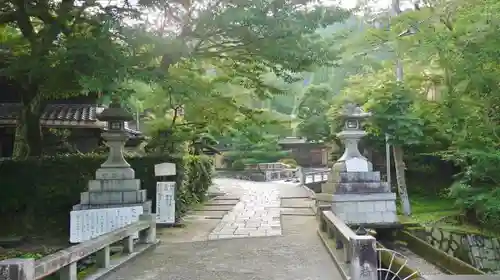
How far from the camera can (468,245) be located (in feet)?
49.8

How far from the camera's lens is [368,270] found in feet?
21.2

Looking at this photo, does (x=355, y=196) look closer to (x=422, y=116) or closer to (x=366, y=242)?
(x=422, y=116)

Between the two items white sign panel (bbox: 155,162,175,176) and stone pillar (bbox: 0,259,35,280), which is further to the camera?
white sign panel (bbox: 155,162,175,176)

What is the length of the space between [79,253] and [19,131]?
904 cm

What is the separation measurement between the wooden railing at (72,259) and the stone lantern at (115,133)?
6.67 feet

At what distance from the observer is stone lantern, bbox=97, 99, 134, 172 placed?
12.2m

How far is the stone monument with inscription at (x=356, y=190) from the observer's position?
13.6m

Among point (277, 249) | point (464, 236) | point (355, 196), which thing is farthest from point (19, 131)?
point (464, 236)

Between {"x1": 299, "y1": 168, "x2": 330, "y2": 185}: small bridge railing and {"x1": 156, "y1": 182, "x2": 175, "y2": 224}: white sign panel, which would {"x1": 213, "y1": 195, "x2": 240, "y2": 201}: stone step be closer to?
{"x1": 299, "y1": 168, "x2": 330, "y2": 185}: small bridge railing

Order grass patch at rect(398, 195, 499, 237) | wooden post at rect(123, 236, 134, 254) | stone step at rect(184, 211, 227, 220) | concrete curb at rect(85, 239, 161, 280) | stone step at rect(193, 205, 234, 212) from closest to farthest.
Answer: concrete curb at rect(85, 239, 161, 280)
wooden post at rect(123, 236, 134, 254)
grass patch at rect(398, 195, 499, 237)
stone step at rect(184, 211, 227, 220)
stone step at rect(193, 205, 234, 212)

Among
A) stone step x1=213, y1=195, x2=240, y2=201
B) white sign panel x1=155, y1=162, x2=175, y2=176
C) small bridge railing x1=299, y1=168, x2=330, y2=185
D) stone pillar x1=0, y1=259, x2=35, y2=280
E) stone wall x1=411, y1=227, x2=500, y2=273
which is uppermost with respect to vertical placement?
white sign panel x1=155, y1=162, x2=175, y2=176

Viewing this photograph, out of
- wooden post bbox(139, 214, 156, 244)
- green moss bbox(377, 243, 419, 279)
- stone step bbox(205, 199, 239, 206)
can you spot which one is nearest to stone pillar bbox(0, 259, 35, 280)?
green moss bbox(377, 243, 419, 279)

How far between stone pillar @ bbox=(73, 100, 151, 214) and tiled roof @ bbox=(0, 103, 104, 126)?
191 inches

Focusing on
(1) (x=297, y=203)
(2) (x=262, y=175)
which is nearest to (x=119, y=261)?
(1) (x=297, y=203)
